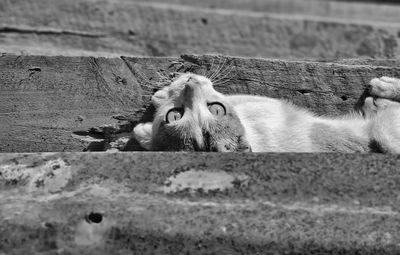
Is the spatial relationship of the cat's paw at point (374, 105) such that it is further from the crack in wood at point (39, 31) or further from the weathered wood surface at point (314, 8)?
the weathered wood surface at point (314, 8)

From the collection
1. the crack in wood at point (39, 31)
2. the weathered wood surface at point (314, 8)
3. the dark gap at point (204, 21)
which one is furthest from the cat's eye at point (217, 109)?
the weathered wood surface at point (314, 8)

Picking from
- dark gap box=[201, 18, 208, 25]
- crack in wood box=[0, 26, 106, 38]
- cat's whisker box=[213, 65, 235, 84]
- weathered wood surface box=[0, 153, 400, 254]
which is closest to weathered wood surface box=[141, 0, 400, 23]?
dark gap box=[201, 18, 208, 25]

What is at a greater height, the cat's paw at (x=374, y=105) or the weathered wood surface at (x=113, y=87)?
the weathered wood surface at (x=113, y=87)

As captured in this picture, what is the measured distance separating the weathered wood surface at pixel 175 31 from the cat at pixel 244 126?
1.63m

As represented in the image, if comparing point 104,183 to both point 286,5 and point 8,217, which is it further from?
point 286,5

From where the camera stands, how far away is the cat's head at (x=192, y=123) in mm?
3703

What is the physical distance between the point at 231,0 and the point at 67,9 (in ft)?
6.44

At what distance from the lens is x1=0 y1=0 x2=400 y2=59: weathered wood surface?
5.46 m

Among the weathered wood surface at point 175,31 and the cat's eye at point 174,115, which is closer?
the cat's eye at point 174,115

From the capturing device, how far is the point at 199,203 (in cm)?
284

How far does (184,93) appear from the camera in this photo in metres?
3.76

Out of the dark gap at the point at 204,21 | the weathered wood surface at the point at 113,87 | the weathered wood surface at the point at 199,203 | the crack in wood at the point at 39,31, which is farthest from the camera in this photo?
the dark gap at the point at 204,21

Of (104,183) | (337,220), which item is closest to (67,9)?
(104,183)

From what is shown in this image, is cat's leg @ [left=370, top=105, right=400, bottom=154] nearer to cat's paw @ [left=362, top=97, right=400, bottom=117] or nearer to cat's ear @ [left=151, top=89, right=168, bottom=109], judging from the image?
cat's paw @ [left=362, top=97, right=400, bottom=117]
